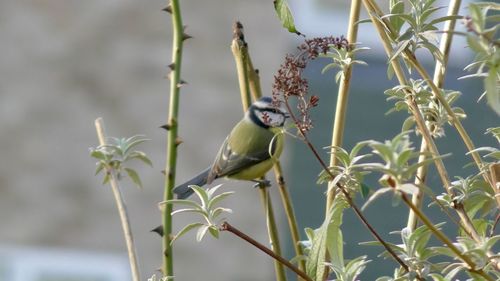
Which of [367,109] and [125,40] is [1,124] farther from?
[367,109]

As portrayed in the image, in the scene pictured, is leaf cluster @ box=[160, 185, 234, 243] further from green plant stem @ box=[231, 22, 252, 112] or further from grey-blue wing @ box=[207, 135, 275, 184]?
grey-blue wing @ box=[207, 135, 275, 184]

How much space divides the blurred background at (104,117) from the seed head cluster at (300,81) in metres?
7.13

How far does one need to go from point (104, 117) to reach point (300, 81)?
750cm

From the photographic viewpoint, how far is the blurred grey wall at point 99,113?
8578 millimetres

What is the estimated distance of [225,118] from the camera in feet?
29.2

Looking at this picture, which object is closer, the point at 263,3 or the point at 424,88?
the point at 424,88

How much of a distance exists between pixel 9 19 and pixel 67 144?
1.10m

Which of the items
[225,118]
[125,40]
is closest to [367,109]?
[225,118]

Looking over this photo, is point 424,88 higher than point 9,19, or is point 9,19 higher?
point 9,19

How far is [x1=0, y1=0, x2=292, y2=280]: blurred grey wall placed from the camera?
8578 millimetres

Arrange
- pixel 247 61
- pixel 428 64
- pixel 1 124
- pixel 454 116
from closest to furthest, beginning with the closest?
pixel 454 116 < pixel 247 61 < pixel 428 64 < pixel 1 124

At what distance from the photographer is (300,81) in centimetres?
121

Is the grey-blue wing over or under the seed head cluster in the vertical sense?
over

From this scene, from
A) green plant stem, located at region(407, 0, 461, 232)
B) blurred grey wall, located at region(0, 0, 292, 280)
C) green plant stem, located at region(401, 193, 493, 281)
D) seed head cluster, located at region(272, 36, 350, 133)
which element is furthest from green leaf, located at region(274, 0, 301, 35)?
blurred grey wall, located at region(0, 0, 292, 280)
